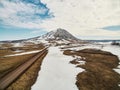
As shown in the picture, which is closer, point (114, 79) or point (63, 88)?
point (63, 88)

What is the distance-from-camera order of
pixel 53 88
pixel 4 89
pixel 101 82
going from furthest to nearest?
pixel 101 82
pixel 53 88
pixel 4 89

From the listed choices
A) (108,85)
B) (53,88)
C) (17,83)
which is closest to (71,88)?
(53,88)

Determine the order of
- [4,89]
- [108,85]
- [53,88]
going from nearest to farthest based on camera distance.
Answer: [4,89], [53,88], [108,85]

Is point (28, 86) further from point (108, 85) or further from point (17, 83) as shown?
point (108, 85)

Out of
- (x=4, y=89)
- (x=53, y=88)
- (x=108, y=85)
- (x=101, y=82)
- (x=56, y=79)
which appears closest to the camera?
(x=4, y=89)

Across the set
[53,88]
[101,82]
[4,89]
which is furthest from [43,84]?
[101,82]

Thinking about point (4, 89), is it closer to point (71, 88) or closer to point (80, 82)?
point (71, 88)

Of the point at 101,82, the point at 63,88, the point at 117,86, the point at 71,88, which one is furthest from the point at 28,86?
the point at 117,86

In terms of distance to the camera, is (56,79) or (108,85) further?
(56,79)

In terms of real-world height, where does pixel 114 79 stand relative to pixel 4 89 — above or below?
below
